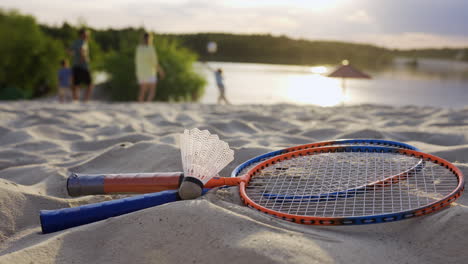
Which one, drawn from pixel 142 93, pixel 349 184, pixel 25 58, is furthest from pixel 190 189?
pixel 25 58

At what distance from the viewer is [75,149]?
3301 mm

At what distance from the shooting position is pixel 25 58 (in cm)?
1513

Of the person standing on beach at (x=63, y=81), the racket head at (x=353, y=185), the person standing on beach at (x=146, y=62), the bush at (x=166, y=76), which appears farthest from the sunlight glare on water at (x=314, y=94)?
the racket head at (x=353, y=185)

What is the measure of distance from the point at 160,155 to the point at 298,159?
0.92 m

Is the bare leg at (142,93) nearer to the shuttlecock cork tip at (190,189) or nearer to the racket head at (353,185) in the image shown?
the racket head at (353,185)

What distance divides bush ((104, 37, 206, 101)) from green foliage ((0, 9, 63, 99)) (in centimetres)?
244

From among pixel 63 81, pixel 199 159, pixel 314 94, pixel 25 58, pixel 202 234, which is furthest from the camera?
pixel 314 94

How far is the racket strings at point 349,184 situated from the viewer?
1.79 m

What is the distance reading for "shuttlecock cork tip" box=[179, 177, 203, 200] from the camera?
1.83m

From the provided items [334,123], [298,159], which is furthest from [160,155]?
[334,123]

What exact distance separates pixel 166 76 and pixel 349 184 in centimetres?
1283

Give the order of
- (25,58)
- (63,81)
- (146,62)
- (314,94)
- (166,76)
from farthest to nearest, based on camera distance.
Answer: (314,94), (25,58), (166,76), (63,81), (146,62)

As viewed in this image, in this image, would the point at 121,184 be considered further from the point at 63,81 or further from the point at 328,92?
the point at 328,92

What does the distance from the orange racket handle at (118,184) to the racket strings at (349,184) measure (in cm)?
39
